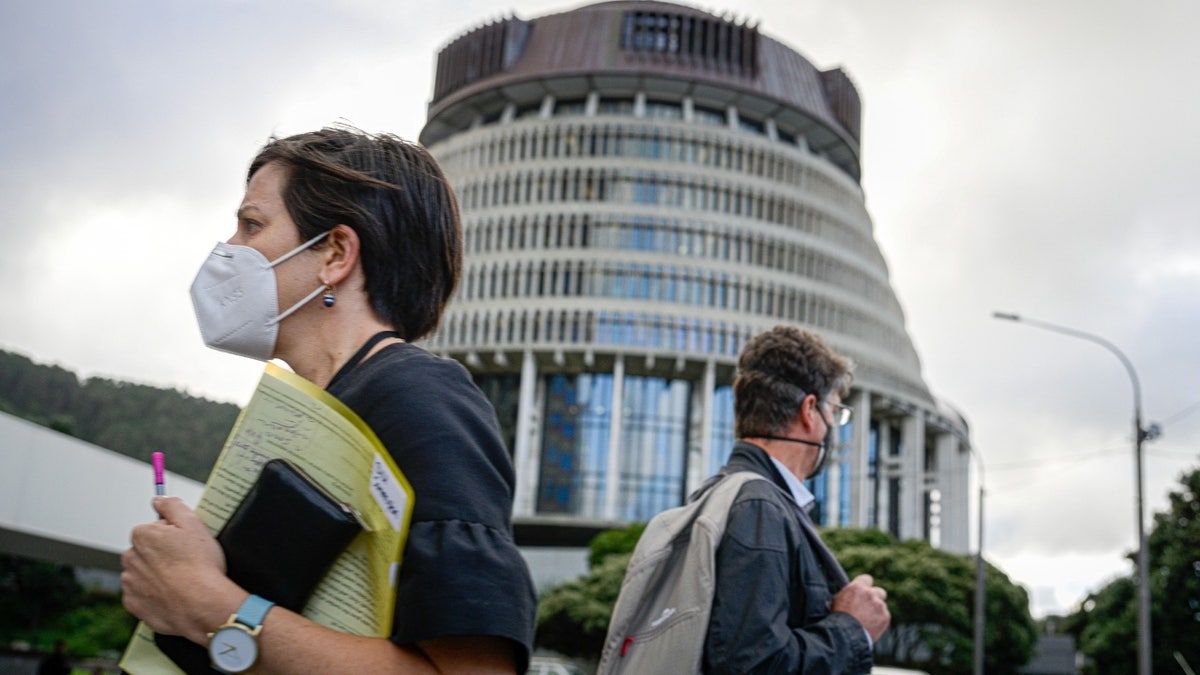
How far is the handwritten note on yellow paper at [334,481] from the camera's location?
169 centimetres

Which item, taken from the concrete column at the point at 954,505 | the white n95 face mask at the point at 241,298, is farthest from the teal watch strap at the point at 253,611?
the concrete column at the point at 954,505

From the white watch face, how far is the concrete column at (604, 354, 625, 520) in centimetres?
6164

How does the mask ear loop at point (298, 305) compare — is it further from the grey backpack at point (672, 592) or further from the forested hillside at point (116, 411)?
the forested hillside at point (116, 411)

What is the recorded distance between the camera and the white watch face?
1656 mm

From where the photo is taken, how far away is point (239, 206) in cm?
218

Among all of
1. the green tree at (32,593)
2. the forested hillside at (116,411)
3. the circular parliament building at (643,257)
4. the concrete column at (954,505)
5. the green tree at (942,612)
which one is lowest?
the green tree at (32,593)

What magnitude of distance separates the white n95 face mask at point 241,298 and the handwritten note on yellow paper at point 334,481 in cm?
34

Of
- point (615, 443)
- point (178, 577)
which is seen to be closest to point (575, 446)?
point (615, 443)

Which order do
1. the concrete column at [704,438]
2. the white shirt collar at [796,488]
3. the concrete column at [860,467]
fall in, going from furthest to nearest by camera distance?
the concrete column at [860,467]
the concrete column at [704,438]
the white shirt collar at [796,488]

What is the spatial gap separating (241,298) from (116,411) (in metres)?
18.3

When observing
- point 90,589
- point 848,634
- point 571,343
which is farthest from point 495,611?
point 571,343

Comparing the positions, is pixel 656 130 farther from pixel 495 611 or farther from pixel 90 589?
pixel 495 611

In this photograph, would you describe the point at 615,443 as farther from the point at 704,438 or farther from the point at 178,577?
the point at 178,577

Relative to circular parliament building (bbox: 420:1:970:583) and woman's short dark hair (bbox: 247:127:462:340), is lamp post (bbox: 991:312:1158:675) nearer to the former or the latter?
woman's short dark hair (bbox: 247:127:462:340)
